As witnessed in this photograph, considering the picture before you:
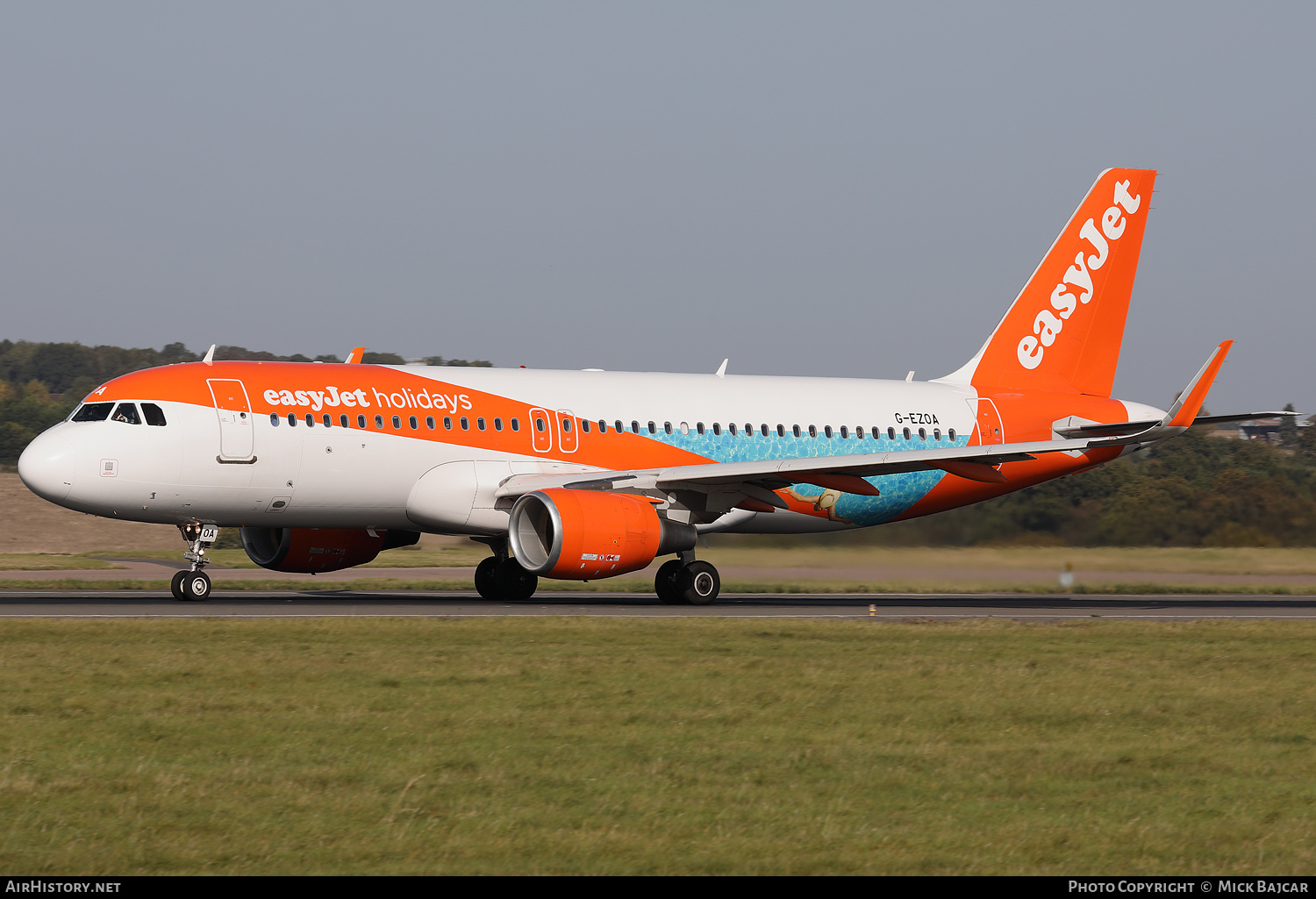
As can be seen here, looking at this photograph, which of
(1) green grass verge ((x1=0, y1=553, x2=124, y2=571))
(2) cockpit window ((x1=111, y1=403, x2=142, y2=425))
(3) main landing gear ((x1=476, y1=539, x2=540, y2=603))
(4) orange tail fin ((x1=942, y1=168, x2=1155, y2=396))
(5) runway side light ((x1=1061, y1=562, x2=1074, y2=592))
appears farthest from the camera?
(1) green grass verge ((x1=0, y1=553, x2=124, y2=571))

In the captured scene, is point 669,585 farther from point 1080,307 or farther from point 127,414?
point 1080,307

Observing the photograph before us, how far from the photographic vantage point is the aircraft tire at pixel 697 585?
84.5 ft

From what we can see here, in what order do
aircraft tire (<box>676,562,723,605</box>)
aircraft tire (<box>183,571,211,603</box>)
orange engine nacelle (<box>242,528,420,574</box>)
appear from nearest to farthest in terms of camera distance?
1. aircraft tire (<box>183,571,211,603</box>)
2. aircraft tire (<box>676,562,723,605</box>)
3. orange engine nacelle (<box>242,528,420,574</box>)

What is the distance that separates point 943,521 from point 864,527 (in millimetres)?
1778

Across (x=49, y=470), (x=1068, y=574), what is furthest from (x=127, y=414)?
(x=1068, y=574)

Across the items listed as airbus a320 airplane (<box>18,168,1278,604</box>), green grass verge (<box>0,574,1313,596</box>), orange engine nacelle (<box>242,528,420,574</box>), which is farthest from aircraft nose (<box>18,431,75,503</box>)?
green grass verge (<box>0,574,1313,596</box>)

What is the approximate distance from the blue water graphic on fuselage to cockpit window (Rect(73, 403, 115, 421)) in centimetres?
913

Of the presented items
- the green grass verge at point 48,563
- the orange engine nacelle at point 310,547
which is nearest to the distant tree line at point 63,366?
the green grass verge at point 48,563

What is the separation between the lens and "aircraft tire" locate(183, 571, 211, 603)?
2331 cm

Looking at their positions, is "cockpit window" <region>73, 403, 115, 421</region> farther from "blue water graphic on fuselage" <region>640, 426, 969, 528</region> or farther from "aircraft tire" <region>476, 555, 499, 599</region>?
"blue water graphic on fuselage" <region>640, 426, 969, 528</region>

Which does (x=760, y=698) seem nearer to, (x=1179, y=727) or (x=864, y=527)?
(x=1179, y=727)

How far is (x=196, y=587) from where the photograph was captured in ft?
76.8

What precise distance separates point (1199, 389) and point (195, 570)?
55.9 feet

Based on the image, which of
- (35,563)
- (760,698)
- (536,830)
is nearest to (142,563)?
(35,563)
